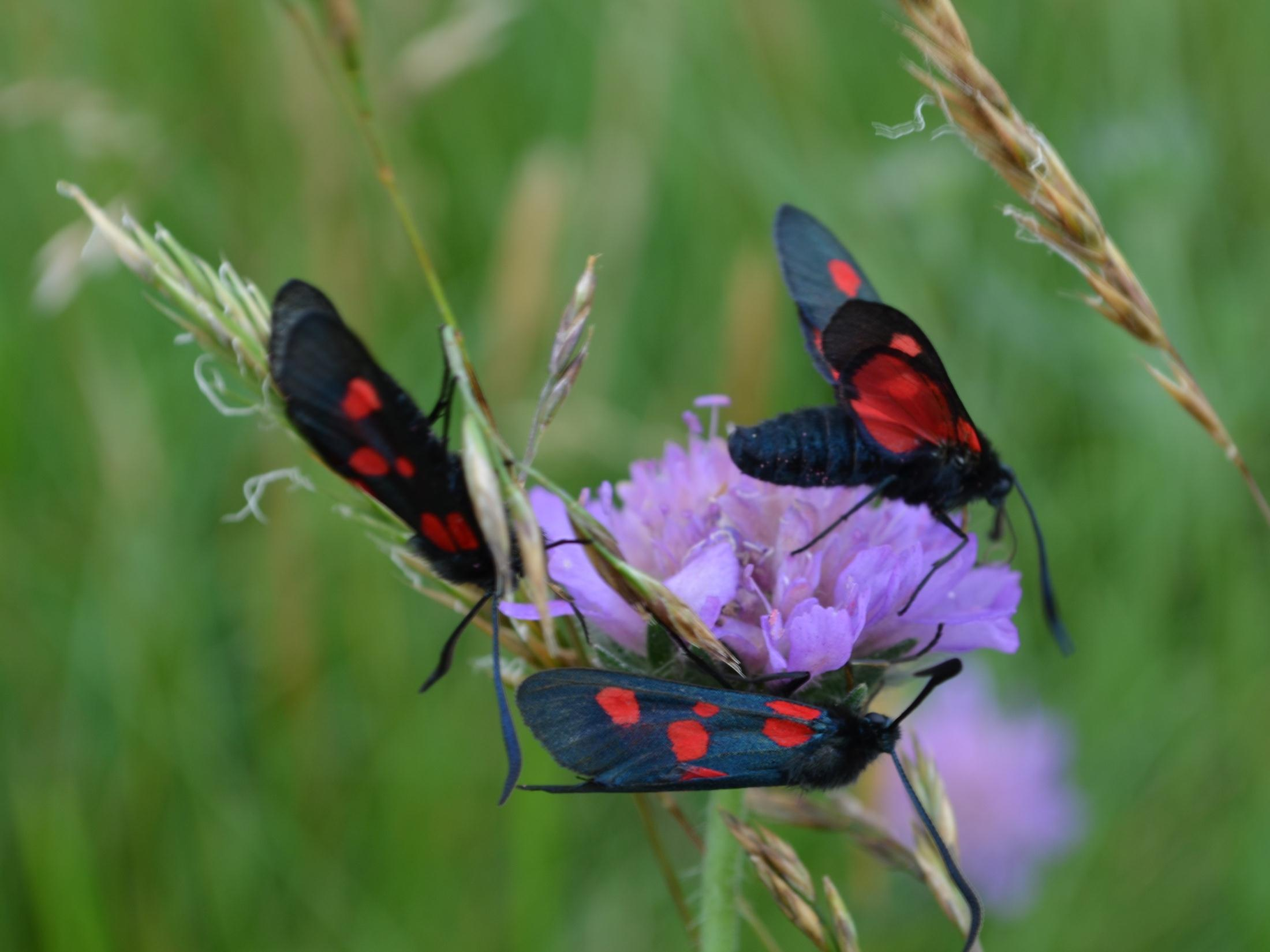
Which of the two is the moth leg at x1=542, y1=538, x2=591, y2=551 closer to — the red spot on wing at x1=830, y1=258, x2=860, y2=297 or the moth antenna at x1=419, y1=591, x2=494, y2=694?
the moth antenna at x1=419, y1=591, x2=494, y2=694

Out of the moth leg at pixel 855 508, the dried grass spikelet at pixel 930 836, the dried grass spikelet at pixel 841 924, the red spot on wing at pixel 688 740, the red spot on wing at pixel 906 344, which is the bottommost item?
the dried grass spikelet at pixel 930 836

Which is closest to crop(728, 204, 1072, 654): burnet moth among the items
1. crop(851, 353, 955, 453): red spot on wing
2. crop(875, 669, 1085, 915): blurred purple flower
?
crop(851, 353, 955, 453): red spot on wing

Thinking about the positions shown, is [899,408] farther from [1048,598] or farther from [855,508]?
[1048,598]

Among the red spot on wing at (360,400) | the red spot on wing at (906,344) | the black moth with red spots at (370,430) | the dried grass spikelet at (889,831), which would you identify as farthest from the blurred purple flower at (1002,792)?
the red spot on wing at (360,400)

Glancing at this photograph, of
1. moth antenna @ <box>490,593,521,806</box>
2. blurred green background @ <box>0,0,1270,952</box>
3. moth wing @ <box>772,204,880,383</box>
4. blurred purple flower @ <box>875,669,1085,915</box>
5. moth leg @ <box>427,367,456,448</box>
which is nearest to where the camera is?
moth antenna @ <box>490,593,521,806</box>

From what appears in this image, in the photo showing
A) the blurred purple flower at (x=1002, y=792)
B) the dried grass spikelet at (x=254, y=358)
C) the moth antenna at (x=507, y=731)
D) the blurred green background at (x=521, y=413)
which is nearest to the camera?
the moth antenna at (x=507, y=731)

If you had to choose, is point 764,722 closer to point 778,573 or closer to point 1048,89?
point 778,573

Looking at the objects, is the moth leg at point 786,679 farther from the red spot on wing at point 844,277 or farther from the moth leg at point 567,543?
the red spot on wing at point 844,277
